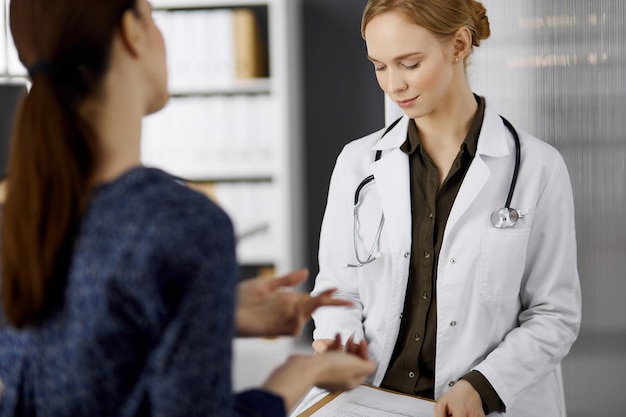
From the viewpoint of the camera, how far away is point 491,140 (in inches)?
55.9

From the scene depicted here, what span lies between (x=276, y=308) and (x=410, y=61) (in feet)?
2.02

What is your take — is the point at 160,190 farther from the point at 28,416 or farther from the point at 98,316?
the point at 28,416

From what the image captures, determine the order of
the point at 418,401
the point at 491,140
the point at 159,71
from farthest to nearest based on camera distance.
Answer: the point at 491,140 < the point at 418,401 < the point at 159,71

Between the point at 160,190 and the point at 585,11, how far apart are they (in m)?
1.35

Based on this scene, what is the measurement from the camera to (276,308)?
98 cm

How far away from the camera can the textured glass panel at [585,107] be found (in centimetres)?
173

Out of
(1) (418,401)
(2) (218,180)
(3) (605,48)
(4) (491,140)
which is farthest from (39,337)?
(2) (218,180)

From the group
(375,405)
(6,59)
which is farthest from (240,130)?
(375,405)

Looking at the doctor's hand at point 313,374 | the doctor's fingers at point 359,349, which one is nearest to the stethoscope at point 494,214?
the doctor's fingers at point 359,349

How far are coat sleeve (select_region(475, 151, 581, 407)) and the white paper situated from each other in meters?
0.14

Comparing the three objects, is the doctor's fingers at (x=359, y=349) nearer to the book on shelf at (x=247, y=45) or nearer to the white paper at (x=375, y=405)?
the white paper at (x=375, y=405)

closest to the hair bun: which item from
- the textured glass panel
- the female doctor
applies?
the female doctor

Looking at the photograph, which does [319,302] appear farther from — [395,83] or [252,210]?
[252,210]

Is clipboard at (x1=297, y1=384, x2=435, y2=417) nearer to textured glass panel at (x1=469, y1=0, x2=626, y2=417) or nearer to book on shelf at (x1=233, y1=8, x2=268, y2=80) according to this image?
textured glass panel at (x1=469, y1=0, x2=626, y2=417)
